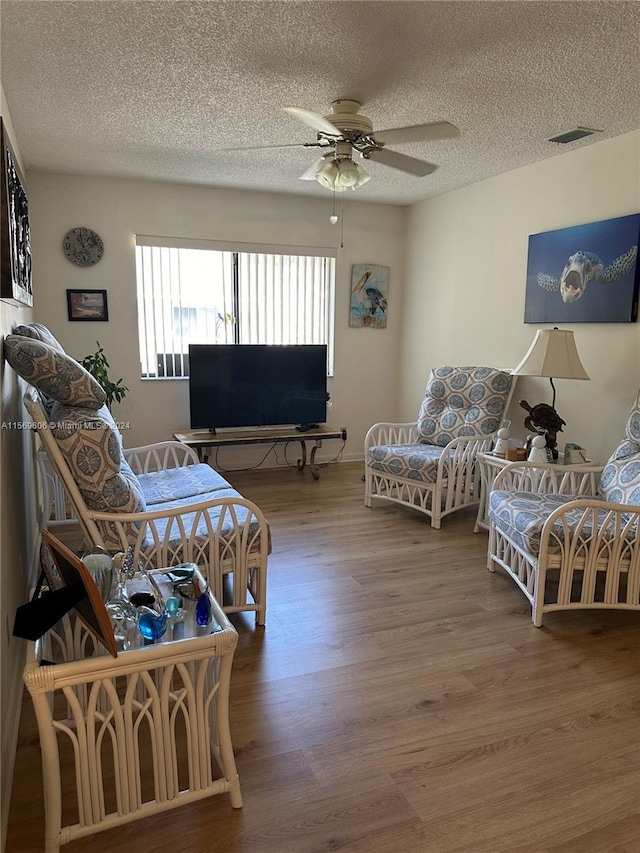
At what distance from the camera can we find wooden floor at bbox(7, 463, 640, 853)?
1.58 meters

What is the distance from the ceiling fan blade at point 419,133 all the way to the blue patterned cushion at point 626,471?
→ 179 centimetres

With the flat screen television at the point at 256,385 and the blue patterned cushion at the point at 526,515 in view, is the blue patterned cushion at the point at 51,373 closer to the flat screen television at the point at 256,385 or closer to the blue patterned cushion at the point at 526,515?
the blue patterned cushion at the point at 526,515

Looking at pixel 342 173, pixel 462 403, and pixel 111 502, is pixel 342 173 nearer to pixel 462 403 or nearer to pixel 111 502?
pixel 111 502

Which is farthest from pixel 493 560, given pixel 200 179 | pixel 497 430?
pixel 200 179

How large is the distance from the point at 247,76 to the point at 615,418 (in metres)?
2.89

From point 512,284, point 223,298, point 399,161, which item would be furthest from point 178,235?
point 512,284

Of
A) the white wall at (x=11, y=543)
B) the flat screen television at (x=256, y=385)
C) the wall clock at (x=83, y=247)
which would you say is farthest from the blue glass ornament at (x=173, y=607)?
the wall clock at (x=83, y=247)

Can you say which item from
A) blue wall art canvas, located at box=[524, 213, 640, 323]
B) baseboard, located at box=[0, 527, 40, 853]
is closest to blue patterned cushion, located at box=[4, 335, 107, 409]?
baseboard, located at box=[0, 527, 40, 853]

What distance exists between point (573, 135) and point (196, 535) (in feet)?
10.6

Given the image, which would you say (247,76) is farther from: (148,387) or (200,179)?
(148,387)

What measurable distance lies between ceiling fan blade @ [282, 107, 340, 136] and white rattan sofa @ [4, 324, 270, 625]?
1.38 m

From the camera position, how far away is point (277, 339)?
555 cm

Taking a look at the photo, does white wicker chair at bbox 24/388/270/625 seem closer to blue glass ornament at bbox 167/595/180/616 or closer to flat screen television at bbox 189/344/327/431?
blue glass ornament at bbox 167/595/180/616

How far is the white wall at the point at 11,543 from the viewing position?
178cm
